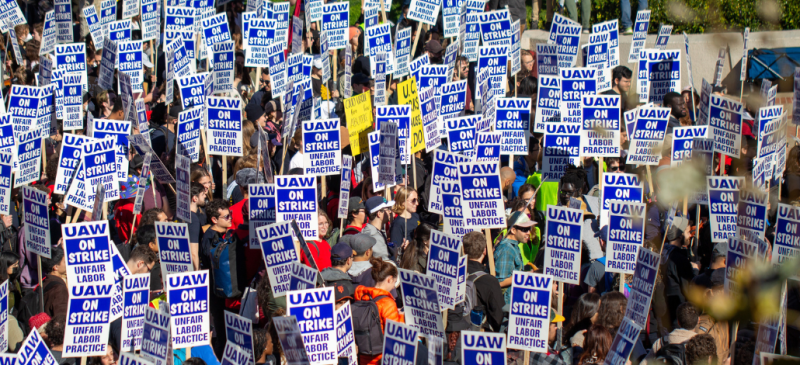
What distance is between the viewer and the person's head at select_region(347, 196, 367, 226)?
7961 millimetres

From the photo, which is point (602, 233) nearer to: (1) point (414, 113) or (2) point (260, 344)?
(1) point (414, 113)

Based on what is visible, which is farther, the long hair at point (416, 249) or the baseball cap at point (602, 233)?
the baseball cap at point (602, 233)

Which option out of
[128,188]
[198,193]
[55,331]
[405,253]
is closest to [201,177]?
[198,193]

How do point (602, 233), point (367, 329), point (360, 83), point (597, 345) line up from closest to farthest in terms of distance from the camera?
1. point (597, 345)
2. point (367, 329)
3. point (602, 233)
4. point (360, 83)

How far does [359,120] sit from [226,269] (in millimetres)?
3322

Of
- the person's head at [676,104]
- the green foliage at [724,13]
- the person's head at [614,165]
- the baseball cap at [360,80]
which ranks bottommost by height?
the person's head at [614,165]

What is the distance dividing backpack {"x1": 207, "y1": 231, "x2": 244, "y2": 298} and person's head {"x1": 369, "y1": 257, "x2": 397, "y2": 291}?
1.33m

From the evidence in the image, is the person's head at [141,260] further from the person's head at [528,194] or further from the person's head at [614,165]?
the person's head at [614,165]

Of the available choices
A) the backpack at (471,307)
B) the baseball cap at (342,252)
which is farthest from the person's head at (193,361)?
the backpack at (471,307)

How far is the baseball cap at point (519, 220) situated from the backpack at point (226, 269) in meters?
2.60

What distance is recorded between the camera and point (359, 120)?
31.6 ft

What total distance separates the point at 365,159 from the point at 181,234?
3744 millimetres

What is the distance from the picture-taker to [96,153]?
25.6 ft

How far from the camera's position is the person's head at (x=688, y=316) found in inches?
219
